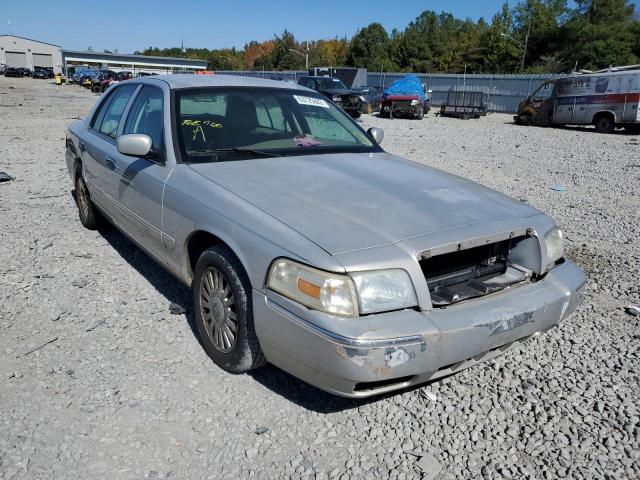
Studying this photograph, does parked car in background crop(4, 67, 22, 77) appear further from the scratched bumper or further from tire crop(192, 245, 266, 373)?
the scratched bumper

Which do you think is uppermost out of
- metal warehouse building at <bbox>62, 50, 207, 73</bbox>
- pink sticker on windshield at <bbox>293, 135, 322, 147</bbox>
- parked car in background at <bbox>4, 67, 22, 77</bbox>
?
metal warehouse building at <bbox>62, 50, 207, 73</bbox>

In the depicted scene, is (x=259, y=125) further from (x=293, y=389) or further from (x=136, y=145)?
(x=293, y=389)

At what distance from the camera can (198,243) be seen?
3.05 m

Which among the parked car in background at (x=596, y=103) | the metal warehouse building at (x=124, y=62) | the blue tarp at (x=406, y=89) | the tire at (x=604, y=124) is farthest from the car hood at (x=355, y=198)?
the metal warehouse building at (x=124, y=62)

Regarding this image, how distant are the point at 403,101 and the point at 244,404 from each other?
20728 millimetres

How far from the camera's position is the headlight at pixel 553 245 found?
2.85m

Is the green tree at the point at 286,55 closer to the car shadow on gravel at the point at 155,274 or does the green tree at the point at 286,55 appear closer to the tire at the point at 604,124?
the tire at the point at 604,124

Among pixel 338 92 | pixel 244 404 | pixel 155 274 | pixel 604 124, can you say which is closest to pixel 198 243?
pixel 244 404

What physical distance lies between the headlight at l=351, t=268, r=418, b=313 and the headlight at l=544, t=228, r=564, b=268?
103 centimetres

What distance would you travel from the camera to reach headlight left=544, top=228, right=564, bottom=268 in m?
2.85

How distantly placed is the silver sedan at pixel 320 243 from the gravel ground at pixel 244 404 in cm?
33

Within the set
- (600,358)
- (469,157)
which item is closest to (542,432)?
(600,358)

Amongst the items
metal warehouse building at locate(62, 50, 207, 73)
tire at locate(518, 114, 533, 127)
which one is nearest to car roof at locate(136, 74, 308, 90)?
tire at locate(518, 114, 533, 127)

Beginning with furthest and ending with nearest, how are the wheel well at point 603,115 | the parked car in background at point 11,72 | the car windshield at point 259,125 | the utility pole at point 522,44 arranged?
1. the parked car in background at point 11,72
2. the utility pole at point 522,44
3. the wheel well at point 603,115
4. the car windshield at point 259,125
